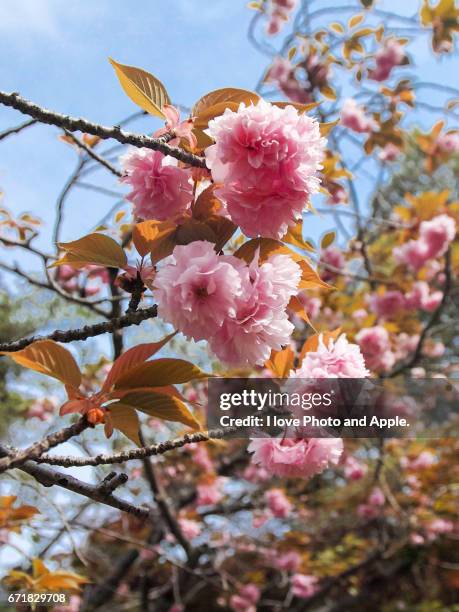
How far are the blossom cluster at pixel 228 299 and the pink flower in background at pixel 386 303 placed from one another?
8.20 feet

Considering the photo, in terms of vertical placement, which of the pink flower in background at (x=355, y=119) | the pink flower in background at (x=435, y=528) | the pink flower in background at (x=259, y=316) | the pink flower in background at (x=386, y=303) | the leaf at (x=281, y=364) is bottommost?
the pink flower in background at (x=259, y=316)

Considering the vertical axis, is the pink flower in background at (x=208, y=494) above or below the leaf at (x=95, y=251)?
above

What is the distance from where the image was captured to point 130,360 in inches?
28.3

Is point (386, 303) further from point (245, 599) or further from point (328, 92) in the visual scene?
point (245, 599)

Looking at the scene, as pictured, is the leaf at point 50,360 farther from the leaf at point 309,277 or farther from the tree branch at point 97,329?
the leaf at point 309,277

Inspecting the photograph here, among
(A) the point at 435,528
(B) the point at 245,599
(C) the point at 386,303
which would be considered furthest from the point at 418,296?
(B) the point at 245,599

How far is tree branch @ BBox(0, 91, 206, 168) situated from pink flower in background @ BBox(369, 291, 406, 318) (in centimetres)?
249

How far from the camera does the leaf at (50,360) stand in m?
0.66

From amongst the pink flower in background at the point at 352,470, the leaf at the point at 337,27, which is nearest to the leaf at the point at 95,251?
the leaf at the point at 337,27

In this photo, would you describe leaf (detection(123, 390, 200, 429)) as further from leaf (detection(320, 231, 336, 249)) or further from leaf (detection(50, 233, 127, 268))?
leaf (detection(320, 231, 336, 249))

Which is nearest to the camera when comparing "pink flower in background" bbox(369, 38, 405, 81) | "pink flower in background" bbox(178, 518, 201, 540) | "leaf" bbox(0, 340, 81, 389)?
"leaf" bbox(0, 340, 81, 389)

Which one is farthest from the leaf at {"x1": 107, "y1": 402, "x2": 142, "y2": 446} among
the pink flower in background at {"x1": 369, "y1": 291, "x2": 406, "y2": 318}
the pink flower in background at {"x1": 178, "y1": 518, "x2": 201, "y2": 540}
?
the pink flower in background at {"x1": 178, "y1": 518, "x2": 201, "y2": 540}

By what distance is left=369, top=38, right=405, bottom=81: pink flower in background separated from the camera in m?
2.95

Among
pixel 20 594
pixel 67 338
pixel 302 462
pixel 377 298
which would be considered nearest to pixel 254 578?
pixel 377 298
